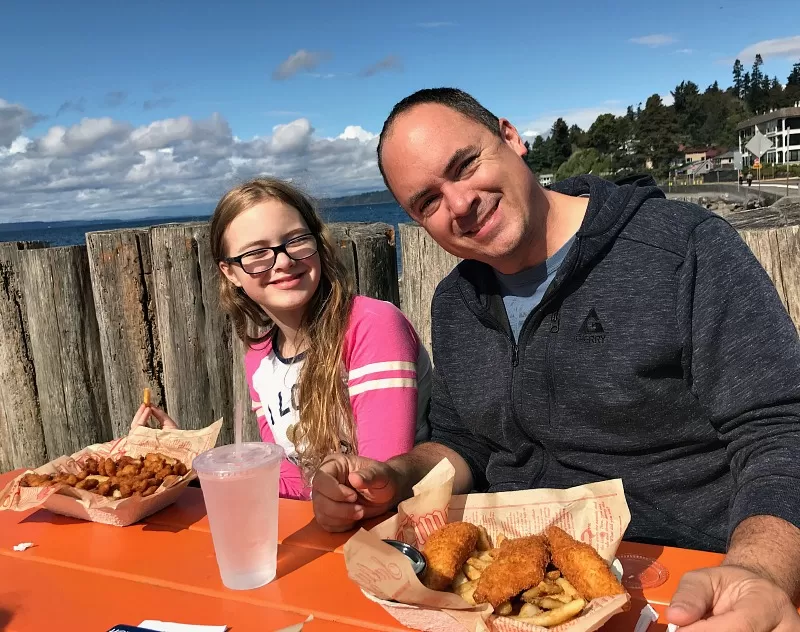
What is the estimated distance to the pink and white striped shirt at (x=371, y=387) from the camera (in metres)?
2.71

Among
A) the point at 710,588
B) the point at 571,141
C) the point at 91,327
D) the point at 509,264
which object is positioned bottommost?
the point at 710,588

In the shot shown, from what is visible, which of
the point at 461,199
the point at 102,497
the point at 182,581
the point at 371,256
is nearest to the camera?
the point at 182,581

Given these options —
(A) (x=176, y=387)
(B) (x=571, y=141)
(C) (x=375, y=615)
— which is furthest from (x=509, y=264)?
(B) (x=571, y=141)

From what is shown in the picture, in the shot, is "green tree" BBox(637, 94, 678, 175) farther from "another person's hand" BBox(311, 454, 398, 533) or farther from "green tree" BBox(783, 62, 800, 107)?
"another person's hand" BBox(311, 454, 398, 533)

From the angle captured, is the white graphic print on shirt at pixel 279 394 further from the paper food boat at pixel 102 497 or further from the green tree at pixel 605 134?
the green tree at pixel 605 134

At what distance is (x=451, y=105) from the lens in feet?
7.87

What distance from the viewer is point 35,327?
425 centimetres

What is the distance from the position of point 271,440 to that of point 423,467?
1.06m

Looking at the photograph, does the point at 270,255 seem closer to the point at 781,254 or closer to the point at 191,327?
the point at 191,327

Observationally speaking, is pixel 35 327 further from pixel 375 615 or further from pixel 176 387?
pixel 375 615

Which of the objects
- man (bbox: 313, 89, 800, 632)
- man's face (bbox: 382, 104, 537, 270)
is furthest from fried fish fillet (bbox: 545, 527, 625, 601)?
man's face (bbox: 382, 104, 537, 270)

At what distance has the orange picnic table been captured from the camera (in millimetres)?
1504

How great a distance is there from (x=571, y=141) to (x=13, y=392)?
10286cm

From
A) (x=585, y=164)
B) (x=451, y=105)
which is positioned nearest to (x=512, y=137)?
(x=451, y=105)
